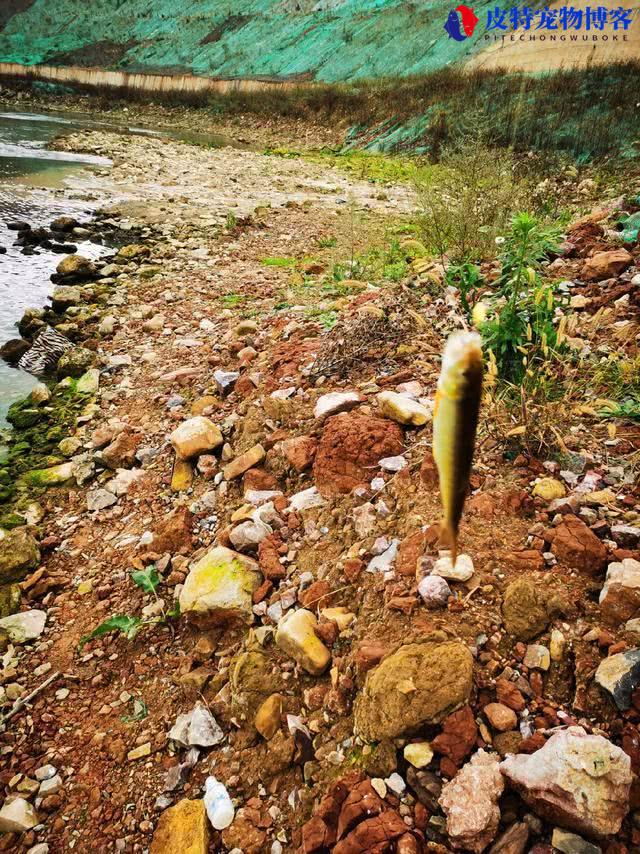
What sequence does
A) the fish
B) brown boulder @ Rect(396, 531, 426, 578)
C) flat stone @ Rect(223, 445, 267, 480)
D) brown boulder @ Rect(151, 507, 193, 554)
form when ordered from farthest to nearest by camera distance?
flat stone @ Rect(223, 445, 267, 480) < brown boulder @ Rect(151, 507, 193, 554) < brown boulder @ Rect(396, 531, 426, 578) < the fish

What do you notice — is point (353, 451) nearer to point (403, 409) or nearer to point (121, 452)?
point (403, 409)

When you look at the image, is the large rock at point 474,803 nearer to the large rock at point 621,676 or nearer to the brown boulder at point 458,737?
the brown boulder at point 458,737

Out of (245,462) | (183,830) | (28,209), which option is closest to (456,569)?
A: (183,830)

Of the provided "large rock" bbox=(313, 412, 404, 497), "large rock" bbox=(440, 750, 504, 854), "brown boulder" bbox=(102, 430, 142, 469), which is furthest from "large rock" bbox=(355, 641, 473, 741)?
"brown boulder" bbox=(102, 430, 142, 469)

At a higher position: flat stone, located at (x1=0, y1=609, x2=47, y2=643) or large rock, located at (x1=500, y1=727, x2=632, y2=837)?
large rock, located at (x1=500, y1=727, x2=632, y2=837)

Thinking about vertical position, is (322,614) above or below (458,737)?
below

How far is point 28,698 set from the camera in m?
2.27

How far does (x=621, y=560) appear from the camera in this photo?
6.21 feet

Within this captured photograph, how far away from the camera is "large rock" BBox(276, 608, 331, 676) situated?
196 cm

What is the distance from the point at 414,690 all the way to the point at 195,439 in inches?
86.0

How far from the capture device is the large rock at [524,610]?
5.79 feet

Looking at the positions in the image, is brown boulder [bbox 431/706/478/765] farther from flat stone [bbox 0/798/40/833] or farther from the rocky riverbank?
flat stone [bbox 0/798/40/833]

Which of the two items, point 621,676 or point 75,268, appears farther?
point 75,268

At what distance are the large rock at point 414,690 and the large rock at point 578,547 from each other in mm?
572
